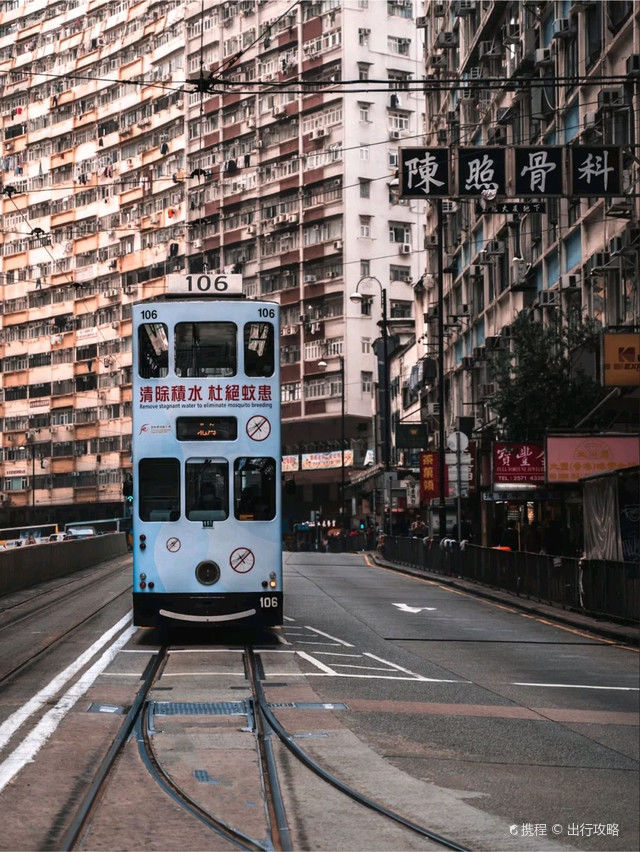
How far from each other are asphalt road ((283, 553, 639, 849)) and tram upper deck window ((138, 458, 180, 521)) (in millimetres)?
2668

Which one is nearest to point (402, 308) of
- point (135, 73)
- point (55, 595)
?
point (135, 73)

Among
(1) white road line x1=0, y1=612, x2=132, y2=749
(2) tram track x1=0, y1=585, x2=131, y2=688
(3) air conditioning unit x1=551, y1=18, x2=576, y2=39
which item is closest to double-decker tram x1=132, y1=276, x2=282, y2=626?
(1) white road line x1=0, y1=612, x2=132, y2=749

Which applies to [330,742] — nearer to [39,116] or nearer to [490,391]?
[490,391]

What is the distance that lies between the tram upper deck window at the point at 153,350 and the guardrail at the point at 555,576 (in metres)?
8.07

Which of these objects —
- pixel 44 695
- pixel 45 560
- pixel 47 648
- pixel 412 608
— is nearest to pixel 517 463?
pixel 412 608

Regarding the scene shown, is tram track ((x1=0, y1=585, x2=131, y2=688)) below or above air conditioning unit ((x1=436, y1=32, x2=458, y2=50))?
below

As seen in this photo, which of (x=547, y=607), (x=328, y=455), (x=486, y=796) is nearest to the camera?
(x=486, y=796)

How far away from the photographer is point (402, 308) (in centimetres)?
9600

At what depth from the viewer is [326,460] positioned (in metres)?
92.1

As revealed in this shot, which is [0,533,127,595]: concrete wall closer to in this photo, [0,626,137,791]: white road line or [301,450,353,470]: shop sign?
[0,626,137,791]: white road line

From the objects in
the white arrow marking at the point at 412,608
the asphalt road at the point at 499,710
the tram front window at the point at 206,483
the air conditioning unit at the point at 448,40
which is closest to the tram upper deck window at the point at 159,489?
the tram front window at the point at 206,483

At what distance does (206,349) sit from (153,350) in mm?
738

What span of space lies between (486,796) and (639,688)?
6731mm

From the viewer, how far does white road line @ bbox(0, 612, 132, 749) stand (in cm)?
1227
